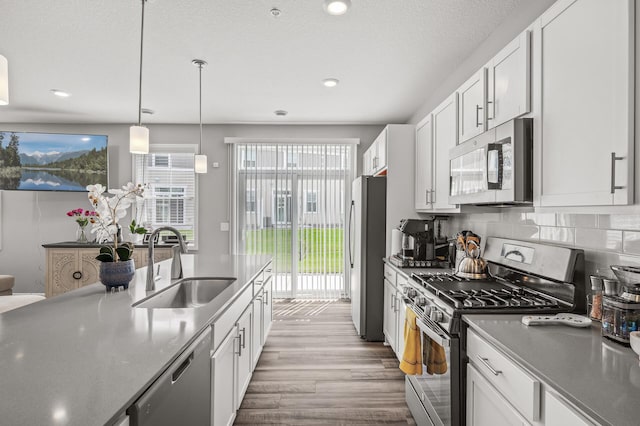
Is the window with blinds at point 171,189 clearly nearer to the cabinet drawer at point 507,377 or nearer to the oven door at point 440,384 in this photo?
the oven door at point 440,384

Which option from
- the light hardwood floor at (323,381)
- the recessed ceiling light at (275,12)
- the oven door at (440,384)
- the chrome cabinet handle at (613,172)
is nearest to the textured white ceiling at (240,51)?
the recessed ceiling light at (275,12)

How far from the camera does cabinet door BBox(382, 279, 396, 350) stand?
10.3 ft

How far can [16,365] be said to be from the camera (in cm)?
101

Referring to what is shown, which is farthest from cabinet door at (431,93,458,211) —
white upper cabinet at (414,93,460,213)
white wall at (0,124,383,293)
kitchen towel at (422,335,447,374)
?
white wall at (0,124,383,293)

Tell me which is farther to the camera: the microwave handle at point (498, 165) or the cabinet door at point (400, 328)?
the cabinet door at point (400, 328)

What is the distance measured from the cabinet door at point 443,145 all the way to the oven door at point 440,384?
41.0 inches

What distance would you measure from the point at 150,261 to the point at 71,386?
1.22 m

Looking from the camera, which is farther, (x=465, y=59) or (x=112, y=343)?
(x=465, y=59)

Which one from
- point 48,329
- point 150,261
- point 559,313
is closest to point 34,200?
point 150,261

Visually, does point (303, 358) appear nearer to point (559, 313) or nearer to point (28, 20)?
point (559, 313)

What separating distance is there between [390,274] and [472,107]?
167cm

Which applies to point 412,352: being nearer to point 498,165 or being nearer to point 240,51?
point 498,165

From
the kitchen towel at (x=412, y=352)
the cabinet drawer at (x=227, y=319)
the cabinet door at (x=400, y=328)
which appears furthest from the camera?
the cabinet door at (x=400, y=328)

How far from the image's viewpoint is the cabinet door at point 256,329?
2.62 m
